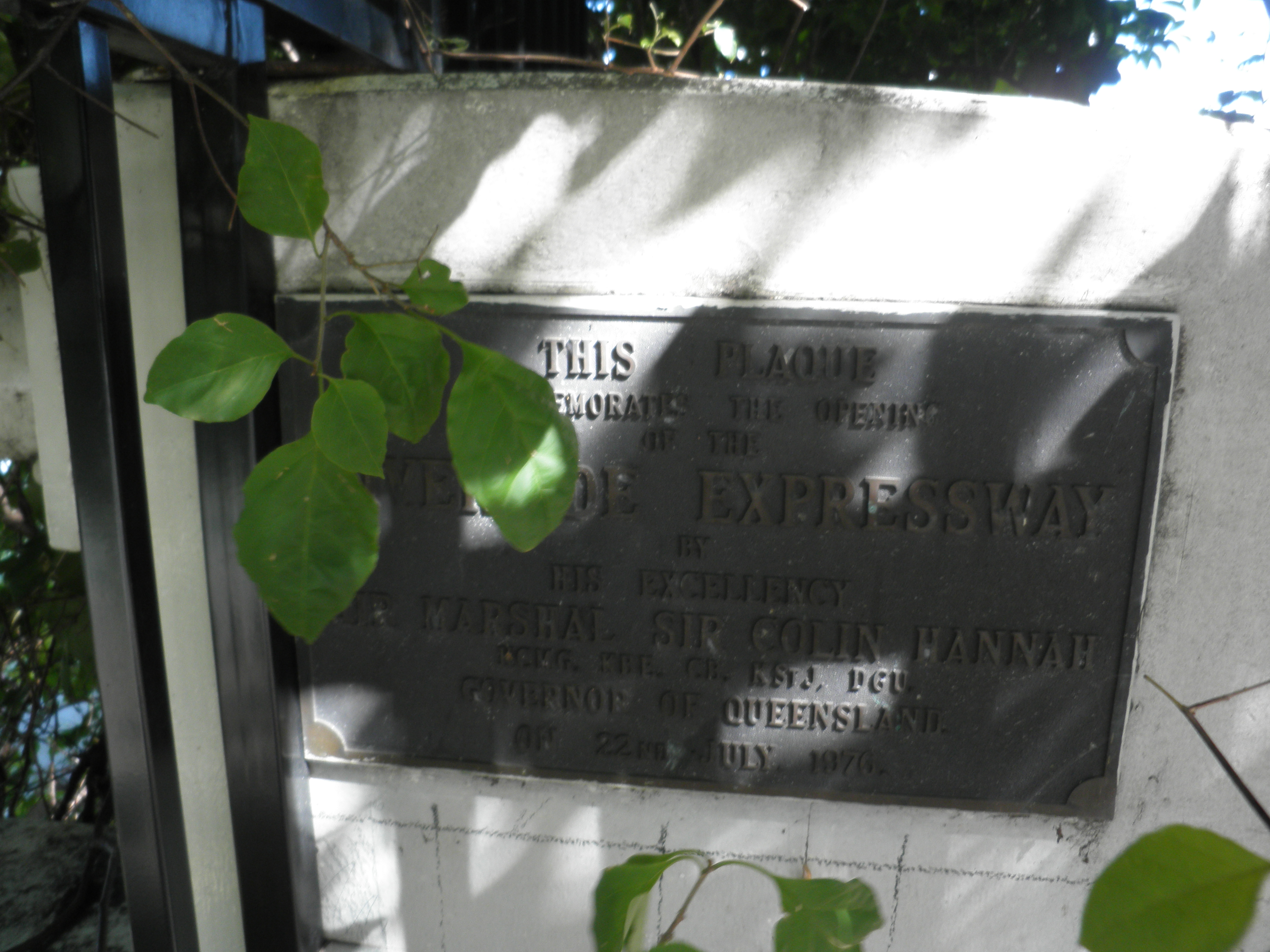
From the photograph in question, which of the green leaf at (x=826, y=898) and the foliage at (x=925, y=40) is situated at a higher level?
the foliage at (x=925, y=40)

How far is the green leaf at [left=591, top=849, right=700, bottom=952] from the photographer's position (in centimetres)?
71

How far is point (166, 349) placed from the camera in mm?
840

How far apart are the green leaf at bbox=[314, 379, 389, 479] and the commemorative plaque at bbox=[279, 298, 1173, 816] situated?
2.41ft

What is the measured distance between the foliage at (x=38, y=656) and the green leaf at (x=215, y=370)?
63.5 inches

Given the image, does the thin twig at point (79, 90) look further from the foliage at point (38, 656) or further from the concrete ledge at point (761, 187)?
the foliage at point (38, 656)

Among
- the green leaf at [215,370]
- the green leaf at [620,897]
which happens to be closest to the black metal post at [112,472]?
the green leaf at [215,370]

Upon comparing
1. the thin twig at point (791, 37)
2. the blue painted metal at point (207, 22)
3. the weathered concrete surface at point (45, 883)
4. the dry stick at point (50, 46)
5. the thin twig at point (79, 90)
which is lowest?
the weathered concrete surface at point (45, 883)

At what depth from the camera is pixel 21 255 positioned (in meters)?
1.62

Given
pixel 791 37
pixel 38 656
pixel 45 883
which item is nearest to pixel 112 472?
pixel 45 883

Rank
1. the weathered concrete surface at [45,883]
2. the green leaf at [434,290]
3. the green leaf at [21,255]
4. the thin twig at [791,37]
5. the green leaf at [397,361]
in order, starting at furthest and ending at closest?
the weathered concrete surface at [45,883] → the thin twig at [791,37] → the green leaf at [21,255] → the green leaf at [434,290] → the green leaf at [397,361]

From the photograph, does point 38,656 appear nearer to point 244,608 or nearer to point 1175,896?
point 244,608

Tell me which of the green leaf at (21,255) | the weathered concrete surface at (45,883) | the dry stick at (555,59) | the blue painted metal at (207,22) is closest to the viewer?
the blue painted metal at (207,22)

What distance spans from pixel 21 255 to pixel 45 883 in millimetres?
1611

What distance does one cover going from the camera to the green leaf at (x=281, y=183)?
92cm
